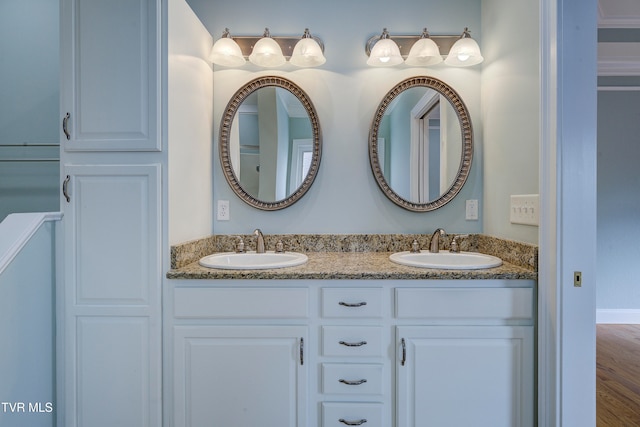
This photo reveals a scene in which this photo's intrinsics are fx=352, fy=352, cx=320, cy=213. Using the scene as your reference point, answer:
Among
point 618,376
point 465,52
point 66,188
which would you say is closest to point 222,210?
point 66,188

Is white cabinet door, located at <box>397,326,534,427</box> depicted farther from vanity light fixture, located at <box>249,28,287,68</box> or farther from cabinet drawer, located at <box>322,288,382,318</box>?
vanity light fixture, located at <box>249,28,287,68</box>

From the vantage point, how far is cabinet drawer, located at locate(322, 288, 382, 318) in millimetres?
1425

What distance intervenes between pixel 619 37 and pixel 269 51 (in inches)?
118

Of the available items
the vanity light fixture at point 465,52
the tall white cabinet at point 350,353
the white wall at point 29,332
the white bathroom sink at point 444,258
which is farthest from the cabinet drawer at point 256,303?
the vanity light fixture at point 465,52

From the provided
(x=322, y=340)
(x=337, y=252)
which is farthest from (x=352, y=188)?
(x=322, y=340)

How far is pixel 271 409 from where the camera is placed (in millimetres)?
1432

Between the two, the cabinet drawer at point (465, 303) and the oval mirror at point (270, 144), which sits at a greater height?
the oval mirror at point (270, 144)

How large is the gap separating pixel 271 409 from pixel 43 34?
2295 millimetres

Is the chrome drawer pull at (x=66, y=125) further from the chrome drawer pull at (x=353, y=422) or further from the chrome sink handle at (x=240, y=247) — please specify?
the chrome drawer pull at (x=353, y=422)

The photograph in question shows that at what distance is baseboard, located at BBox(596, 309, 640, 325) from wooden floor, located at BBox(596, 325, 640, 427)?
71 mm

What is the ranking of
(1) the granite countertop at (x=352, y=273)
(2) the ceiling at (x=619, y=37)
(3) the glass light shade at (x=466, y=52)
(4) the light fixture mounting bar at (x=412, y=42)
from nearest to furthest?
1. (1) the granite countertop at (x=352, y=273)
2. (3) the glass light shade at (x=466, y=52)
3. (4) the light fixture mounting bar at (x=412, y=42)
4. (2) the ceiling at (x=619, y=37)

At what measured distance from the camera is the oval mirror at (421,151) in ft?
6.39

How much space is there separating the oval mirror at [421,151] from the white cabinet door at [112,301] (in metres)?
1.16

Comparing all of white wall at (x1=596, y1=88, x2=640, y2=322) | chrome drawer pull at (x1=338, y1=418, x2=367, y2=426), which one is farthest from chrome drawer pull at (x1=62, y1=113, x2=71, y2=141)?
white wall at (x1=596, y1=88, x2=640, y2=322)
